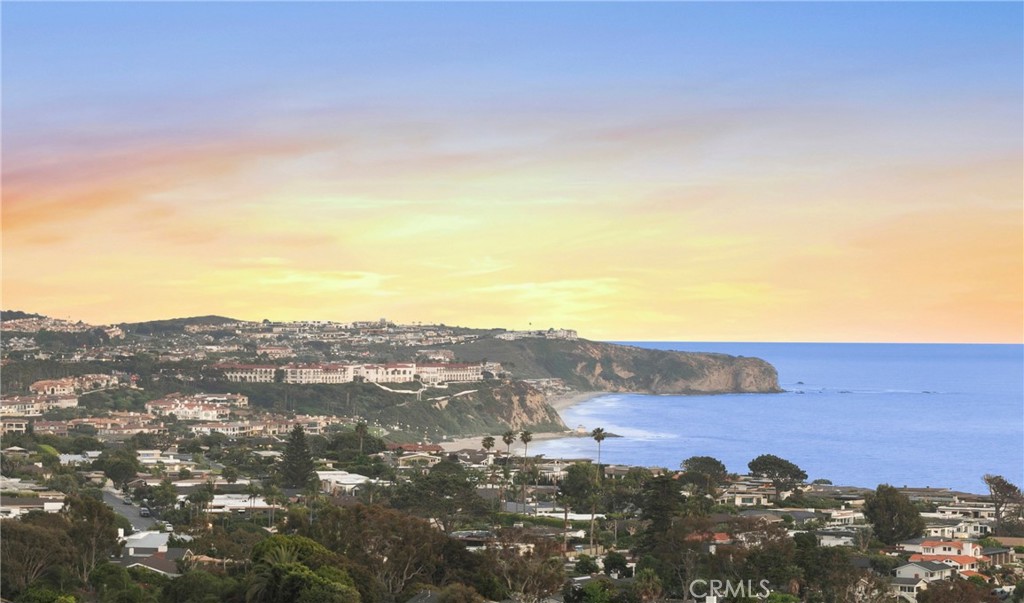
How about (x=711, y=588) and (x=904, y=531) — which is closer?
(x=711, y=588)

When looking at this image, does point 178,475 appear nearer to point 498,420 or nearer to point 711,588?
point 711,588

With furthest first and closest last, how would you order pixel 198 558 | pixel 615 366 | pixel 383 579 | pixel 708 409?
1. pixel 615 366
2. pixel 708 409
3. pixel 198 558
4. pixel 383 579

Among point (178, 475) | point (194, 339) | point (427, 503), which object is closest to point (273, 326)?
point (194, 339)

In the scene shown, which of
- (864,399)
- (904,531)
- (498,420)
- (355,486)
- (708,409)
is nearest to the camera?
(904,531)

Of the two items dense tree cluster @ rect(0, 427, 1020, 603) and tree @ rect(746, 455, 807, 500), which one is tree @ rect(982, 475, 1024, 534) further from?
tree @ rect(746, 455, 807, 500)

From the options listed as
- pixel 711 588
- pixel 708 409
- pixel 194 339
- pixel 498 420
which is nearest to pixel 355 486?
pixel 711 588

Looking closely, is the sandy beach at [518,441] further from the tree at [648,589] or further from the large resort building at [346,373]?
the tree at [648,589]

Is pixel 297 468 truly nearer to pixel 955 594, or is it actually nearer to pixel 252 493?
pixel 252 493
